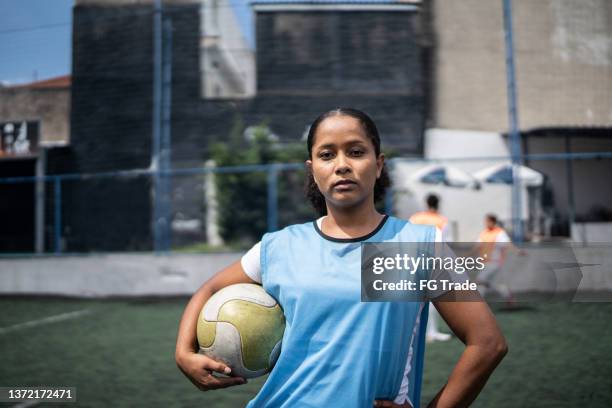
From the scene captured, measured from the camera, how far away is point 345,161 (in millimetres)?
1724

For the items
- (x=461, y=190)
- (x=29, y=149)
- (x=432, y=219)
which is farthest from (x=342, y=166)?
(x=29, y=149)

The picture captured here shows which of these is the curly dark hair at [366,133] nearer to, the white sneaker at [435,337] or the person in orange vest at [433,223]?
the person in orange vest at [433,223]

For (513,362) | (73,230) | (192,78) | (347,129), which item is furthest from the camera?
(192,78)

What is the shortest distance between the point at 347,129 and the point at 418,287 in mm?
483

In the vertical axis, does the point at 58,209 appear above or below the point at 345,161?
below

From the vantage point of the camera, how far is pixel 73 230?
12961 mm

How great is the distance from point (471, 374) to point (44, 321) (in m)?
8.90

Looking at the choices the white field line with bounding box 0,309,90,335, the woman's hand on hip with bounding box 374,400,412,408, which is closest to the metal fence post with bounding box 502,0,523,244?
A: the white field line with bounding box 0,309,90,335

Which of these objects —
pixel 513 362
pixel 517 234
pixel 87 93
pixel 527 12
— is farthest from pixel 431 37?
pixel 513 362

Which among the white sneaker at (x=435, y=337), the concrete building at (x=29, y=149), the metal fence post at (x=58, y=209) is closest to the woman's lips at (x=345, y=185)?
the white sneaker at (x=435, y=337)

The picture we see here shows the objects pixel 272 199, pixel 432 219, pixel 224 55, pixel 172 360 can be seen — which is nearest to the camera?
pixel 172 360

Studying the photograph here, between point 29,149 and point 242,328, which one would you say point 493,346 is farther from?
point 29,149

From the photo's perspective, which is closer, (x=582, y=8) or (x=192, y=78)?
(x=582, y=8)

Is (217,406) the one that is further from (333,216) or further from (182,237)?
(182,237)
